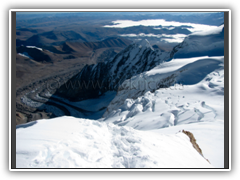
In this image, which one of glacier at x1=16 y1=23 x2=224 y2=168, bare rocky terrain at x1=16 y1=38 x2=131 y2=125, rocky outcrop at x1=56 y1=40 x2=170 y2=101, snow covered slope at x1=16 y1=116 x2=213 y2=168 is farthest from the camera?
rocky outcrop at x1=56 y1=40 x2=170 y2=101

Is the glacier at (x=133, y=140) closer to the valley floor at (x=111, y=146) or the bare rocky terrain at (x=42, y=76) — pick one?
the valley floor at (x=111, y=146)

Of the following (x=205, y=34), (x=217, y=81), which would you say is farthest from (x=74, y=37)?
(x=217, y=81)

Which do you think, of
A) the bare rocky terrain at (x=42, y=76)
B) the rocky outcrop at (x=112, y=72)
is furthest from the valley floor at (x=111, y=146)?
the rocky outcrop at (x=112, y=72)

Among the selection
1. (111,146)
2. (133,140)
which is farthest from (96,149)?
Result: (133,140)

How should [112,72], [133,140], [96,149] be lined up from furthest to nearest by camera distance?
[112,72] → [133,140] → [96,149]

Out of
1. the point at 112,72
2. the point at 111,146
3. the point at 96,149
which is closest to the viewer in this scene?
the point at 96,149

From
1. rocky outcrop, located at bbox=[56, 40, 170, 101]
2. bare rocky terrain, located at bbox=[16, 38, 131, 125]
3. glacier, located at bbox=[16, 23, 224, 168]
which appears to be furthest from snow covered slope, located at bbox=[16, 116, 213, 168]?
rocky outcrop, located at bbox=[56, 40, 170, 101]

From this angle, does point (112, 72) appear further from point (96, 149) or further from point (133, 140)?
point (96, 149)

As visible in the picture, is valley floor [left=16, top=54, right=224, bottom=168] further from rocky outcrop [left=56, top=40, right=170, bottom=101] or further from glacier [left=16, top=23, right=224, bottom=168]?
rocky outcrop [left=56, top=40, right=170, bottom=101]

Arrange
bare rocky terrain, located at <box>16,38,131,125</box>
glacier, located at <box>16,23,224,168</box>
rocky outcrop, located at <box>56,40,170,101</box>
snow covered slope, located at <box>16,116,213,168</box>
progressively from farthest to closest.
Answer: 1. rocky outcrop, located at <box>56,40,170,101</box>
2. bare rocky terrain, located at <box>16,38,131,125</box>
3. glacier, located at <box>16,23,224,168</box>
4. snow covered slope, located at <box>16,116,213,168</box>
